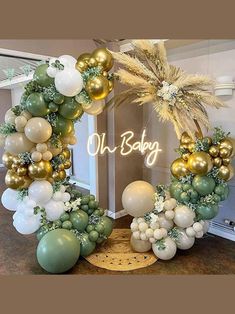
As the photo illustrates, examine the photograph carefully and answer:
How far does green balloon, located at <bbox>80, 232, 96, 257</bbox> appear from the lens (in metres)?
2.65

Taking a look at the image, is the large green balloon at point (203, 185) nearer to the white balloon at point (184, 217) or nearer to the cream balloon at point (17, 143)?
the white balloon at point (184, 217)

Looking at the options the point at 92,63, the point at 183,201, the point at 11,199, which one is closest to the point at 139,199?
the point at 183,201

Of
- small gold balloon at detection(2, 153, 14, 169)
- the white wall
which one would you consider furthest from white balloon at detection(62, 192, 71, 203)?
the white wall

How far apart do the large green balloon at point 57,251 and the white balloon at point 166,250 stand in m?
0.88

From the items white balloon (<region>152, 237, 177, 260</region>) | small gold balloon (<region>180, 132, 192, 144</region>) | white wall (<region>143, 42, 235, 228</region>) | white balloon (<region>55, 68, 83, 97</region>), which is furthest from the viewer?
white wall (<region>143, 42, 235, 228</region>)

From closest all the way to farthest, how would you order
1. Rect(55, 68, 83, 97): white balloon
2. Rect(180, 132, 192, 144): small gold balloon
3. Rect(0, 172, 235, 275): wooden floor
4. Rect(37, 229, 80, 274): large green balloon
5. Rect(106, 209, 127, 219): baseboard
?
Rect(55, 68, 83, 97): white balloon
Rect(37, 229, 80, 274): large green balloon
Rect(0, 172, 235, 275): wooden floor
Rect(180, 132, 192, 144): small gold balloon
Rect(106, 209, 127, 219): baseboard

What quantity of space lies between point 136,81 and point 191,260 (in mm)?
2025

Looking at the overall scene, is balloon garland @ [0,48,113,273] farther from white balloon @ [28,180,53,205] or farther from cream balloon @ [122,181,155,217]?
cream balloon @ [122,181,155,217]

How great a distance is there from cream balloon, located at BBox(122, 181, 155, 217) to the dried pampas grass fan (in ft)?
2.38

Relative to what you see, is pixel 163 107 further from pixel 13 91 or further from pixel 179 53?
pixel 13 91

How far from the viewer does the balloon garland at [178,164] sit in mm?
2475

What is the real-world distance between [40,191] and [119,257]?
118 cm

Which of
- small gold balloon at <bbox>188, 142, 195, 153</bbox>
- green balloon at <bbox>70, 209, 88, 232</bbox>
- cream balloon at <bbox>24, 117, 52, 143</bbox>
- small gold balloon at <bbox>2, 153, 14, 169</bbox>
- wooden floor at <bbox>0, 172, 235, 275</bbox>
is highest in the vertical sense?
cream balloon at <bbox>24, 117, 52, 143</bbox>

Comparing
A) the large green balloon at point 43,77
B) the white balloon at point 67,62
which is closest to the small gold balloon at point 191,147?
the white balloon at point 67,62
